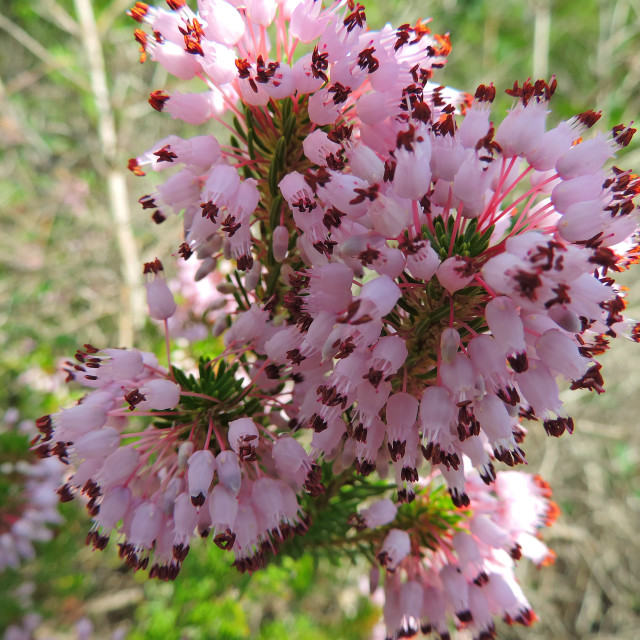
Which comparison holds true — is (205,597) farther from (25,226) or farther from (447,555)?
(25,226)

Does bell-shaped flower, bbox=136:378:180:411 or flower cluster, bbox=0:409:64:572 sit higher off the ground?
flower cluster, bbox=0:409:64:572

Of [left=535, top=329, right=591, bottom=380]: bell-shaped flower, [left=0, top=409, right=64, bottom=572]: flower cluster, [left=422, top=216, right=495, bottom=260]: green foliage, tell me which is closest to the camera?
[left=535, top=329, right=591, bottom=380]: bell-shaped flower

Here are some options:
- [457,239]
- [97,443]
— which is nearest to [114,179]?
[97,443]

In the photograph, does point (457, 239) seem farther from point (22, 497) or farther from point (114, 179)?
point (114, 179)

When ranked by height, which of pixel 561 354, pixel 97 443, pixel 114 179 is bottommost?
pixel 561 354

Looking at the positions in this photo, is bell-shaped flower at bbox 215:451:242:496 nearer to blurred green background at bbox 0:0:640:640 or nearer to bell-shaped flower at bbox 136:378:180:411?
bell-shaped flower at bbox 136:378:180:411

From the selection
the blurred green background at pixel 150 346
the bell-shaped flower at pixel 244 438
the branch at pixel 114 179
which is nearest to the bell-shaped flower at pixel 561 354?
the bell-shaped flower at pixel 244 438

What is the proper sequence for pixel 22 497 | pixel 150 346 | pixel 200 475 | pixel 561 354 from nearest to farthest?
pixel 561 354, pixel 200 475, pixel 22 497, pixel 150 346

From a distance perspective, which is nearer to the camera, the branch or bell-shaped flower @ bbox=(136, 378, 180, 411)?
bell-shaped flower @ bbox=(136, 378, 180, 411)

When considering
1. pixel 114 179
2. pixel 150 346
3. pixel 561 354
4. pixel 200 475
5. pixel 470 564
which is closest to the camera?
pixel 561 354

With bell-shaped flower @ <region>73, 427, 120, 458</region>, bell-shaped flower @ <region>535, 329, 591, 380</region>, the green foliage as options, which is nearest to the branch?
bell-shaped flower @ <region>73, 427, 120, 458</region>

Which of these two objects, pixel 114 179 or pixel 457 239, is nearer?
pixel 457 239
